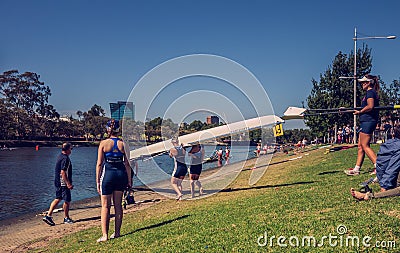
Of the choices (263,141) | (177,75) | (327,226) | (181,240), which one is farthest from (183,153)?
(327,226)

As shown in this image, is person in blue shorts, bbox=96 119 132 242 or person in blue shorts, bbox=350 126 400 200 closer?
person in blue shorts, bbox=350 126 400 200

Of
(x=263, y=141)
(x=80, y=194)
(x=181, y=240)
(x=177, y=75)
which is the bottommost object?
(x=80, y=194)

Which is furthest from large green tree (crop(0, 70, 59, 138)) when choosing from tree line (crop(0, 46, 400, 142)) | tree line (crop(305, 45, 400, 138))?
tree line (crop(305, 45, 400, 138))

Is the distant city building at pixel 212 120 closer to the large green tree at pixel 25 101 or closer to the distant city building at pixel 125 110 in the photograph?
the distant city building at pixel 125 110

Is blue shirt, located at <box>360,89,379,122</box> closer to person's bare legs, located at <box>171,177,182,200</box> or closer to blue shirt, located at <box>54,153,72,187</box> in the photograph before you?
person's bare legs, located at <box>171,177,182,200</box>

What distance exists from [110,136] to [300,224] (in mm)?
Answer: 3983

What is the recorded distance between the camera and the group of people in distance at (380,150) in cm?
747

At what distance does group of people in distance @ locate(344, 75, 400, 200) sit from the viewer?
747cm

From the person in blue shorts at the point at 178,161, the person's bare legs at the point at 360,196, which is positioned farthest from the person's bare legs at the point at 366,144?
the person in blue shorts at the point at 178,161

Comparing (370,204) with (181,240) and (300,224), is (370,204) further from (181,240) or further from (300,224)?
(181,240)

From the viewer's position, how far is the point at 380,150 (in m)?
8.20

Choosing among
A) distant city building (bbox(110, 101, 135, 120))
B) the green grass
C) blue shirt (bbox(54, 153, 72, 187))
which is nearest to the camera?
the green grass

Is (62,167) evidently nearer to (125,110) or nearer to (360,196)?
(125,110)

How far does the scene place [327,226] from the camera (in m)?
5.95
